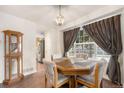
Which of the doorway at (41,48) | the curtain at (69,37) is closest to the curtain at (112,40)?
the curtain at (69,37)

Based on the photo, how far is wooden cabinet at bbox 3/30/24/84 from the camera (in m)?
2.96

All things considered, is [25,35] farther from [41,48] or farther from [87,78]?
[41,48]

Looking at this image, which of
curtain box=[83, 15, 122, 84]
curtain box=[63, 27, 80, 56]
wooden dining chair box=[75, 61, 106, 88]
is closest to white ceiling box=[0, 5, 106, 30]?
curtain box=[83, 15, 122, 84]

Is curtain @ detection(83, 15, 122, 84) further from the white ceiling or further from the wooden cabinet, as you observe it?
the wooden cabinet

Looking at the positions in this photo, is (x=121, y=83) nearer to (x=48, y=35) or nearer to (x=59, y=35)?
(x=59, y=35)

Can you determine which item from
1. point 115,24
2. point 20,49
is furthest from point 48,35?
point 115,24

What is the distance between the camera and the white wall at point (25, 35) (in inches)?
121

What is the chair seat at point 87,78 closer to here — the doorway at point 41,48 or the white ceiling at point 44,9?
the white ceiling at point 44,9

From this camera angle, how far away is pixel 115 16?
2750mm

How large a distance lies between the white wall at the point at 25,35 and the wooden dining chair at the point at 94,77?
2.48m

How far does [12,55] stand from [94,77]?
2.62 m

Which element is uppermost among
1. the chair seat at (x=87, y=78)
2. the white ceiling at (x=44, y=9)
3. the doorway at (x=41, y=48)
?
the white ceiling at (x=44, y=9)
